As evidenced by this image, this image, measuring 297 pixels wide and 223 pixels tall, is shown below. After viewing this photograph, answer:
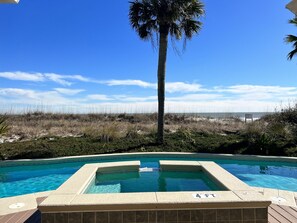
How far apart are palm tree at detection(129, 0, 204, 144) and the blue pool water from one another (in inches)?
113

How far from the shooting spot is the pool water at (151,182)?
157 inches

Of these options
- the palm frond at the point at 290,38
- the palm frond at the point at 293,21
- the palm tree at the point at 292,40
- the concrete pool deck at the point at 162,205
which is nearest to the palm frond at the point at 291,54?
the palm tree at the point at 292,40

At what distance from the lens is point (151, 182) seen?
4445mm

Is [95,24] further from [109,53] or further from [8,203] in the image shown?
[8,203]

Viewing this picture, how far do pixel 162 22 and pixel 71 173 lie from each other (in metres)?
5.79

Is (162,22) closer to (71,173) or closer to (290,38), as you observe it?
(290,38)

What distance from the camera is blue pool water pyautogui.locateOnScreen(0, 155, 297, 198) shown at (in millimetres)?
5714

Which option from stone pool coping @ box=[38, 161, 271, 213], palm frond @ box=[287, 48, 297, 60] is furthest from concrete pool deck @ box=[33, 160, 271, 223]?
palm frond @ box=[287, 48, 297, 60]

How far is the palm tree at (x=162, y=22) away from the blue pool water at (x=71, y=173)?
2864 mm

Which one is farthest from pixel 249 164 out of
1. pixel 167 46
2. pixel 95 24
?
pixel 95 24

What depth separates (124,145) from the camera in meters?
9.46

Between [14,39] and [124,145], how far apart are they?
7810mm

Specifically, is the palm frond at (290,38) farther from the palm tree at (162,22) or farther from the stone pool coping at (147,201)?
the stone pool coping at (147,201)

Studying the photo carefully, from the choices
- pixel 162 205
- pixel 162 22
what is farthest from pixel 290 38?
pixel 162 205
